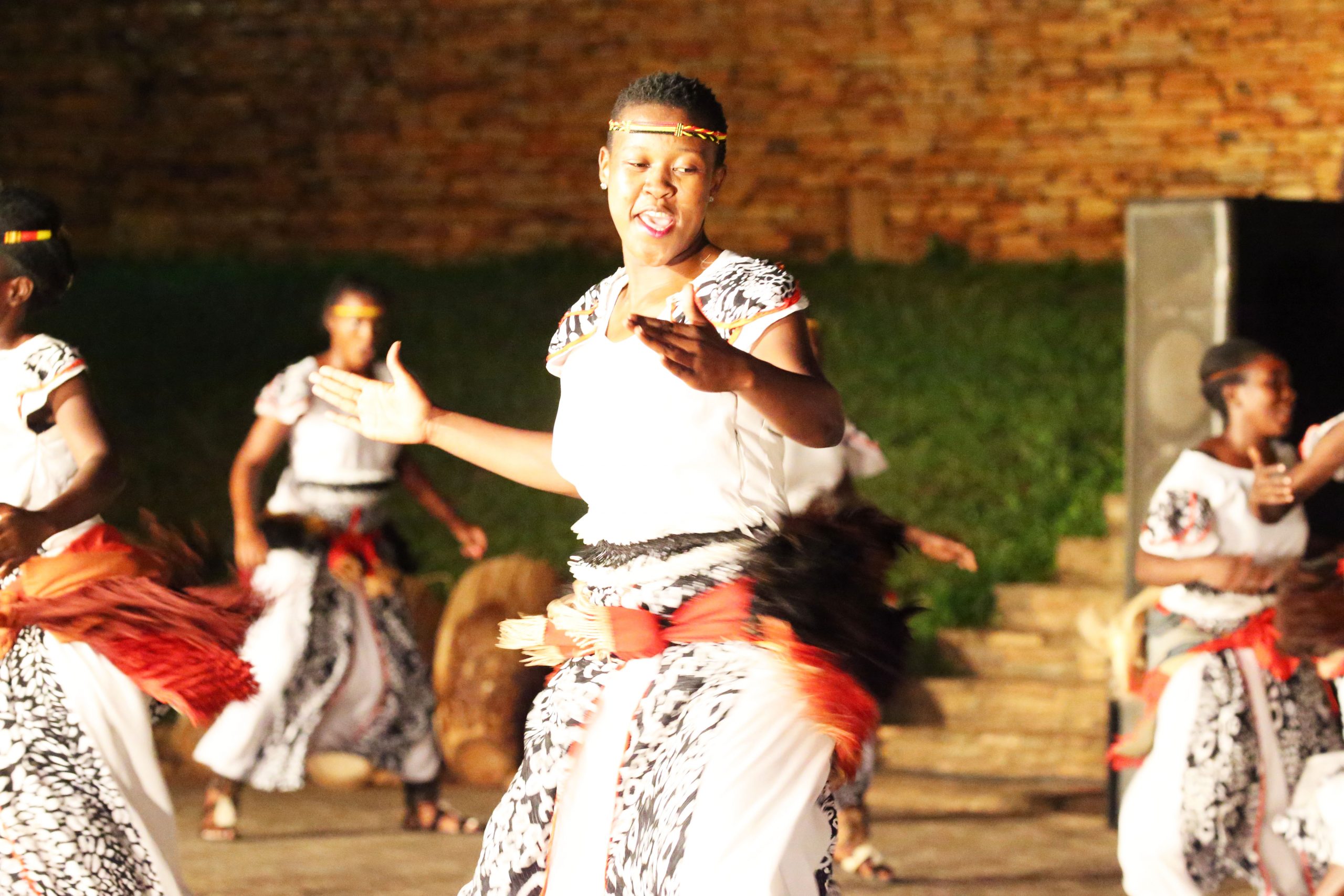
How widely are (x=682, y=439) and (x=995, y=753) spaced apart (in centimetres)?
536

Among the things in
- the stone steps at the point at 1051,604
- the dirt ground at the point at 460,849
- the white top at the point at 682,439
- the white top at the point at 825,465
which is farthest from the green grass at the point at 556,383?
the white top at the point at 682,439

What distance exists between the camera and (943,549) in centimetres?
521

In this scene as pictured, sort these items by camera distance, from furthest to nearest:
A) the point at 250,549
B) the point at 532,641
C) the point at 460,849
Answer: the point at 250,549
the point at 460,849
the point at 532,641

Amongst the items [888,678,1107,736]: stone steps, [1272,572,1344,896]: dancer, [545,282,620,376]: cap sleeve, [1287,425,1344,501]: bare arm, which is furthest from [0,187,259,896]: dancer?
[888,678,1107,736]: stone steps

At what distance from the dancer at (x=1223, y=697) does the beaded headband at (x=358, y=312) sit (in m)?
2.93

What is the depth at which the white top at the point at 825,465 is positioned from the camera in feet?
19.4

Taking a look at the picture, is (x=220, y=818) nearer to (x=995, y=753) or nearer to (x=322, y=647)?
(x=322, y=647)

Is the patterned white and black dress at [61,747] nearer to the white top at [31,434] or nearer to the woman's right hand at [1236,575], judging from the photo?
the white top at [31,434]

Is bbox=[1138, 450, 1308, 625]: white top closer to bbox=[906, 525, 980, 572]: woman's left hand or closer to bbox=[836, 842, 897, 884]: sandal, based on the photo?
bbox=[906, 525, 980, 572]: woman's left hand

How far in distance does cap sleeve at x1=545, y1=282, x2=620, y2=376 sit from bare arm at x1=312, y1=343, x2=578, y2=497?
14cm

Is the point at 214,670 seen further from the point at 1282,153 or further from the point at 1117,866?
the point at 1282,153

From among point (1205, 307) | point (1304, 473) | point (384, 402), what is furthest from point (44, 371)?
point (1205, 307)

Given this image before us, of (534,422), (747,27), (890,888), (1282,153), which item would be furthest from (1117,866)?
(747,27)

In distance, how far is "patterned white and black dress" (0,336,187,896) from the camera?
Result: 4145 millimetres
